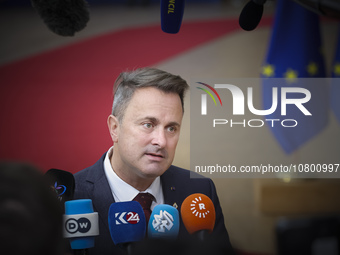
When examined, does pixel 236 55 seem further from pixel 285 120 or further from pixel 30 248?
pixel 30 248

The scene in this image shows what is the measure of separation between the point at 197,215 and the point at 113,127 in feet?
2.27

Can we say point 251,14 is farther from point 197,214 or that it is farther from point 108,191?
point 108,191

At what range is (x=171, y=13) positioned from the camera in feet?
5.49

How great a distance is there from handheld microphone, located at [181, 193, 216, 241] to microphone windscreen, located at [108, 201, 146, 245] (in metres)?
0.19

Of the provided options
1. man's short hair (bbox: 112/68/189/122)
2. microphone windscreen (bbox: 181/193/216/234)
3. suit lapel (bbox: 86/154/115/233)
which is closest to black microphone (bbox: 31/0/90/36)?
man's short hair (bbox: 112/68/189/122)

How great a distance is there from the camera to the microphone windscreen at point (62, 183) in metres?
1.76

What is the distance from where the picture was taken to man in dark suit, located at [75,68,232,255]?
1867mm

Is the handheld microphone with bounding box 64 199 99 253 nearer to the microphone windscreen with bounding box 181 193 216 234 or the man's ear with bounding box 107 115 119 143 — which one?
the microphone windscreen with bounding box 181 193 216 234

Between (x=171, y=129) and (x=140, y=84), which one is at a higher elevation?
(x=140, y=84)

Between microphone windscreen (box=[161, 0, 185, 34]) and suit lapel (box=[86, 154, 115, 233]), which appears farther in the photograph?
suit lapel (box=[86, 154, 115, 233])

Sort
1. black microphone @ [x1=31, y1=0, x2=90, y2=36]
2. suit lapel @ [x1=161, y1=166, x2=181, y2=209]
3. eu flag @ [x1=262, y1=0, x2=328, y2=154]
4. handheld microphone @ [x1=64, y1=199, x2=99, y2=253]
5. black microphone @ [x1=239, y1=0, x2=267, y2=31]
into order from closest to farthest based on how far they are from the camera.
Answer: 1. black microphone @ [x1=239, y1=0, x2=267, y2=31]
2. handheld microphone @ [x1=64, y1=199, x2=99, y2=253]
3. black microphone @ [x1=31, y1=0, x2=90, y2=36]
4. suit lapel @ [x1=161, y1=166, x2=181, y2=209]
5. eu flag @ [x1=262, y1=0, x2=328, y2=154]

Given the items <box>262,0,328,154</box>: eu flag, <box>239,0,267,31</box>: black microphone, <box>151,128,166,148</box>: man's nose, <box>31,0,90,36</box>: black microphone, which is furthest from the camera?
<box>262,0,328,154</box>: eu flag

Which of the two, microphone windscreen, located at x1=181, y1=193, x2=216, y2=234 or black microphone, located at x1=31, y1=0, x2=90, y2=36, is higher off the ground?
black microphone, located at x1=31, y1=0, x2=90, y2=36

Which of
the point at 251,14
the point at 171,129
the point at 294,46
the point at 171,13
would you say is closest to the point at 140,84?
the point at 171,129
